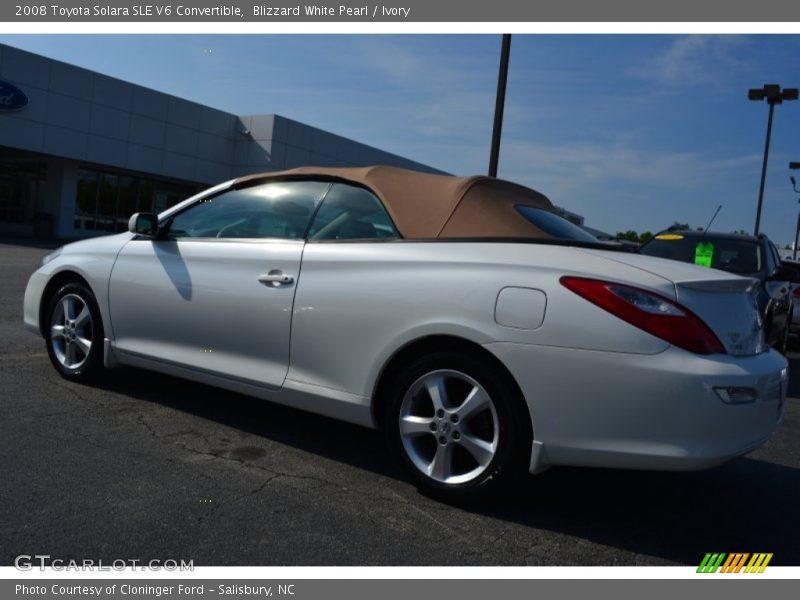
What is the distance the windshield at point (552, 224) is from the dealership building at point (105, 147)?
24940mm

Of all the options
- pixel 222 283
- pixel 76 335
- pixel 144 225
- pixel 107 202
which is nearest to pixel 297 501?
pixel 222 283

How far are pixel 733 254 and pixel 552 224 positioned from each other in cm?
469

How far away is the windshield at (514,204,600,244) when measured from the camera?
3658mm

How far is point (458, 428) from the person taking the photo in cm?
313

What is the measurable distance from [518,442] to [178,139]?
97.7ft

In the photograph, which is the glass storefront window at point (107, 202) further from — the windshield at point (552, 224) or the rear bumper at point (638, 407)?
the rear bumper at point (638, 407)

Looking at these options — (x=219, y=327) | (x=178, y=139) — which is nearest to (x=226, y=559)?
(x=219, y=327)

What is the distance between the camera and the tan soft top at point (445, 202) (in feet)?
11.6

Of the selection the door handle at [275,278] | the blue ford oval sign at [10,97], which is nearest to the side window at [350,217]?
the door handle at [275,278]

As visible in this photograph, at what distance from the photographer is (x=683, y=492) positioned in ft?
12.1

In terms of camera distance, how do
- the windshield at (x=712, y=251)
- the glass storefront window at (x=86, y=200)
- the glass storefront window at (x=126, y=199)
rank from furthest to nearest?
the glass storefront window at (x=126, y=199) → the glass storefront window at (x=86, y=200) → the windshield at (x=712, y=251)

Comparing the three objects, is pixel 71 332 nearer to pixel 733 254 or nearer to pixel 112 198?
pixel 733 254

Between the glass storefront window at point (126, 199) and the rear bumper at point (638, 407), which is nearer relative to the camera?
the rear bumper at point (638, 407)

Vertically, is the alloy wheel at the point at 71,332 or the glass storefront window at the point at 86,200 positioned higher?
the glass storefront window at the point at 86,200
